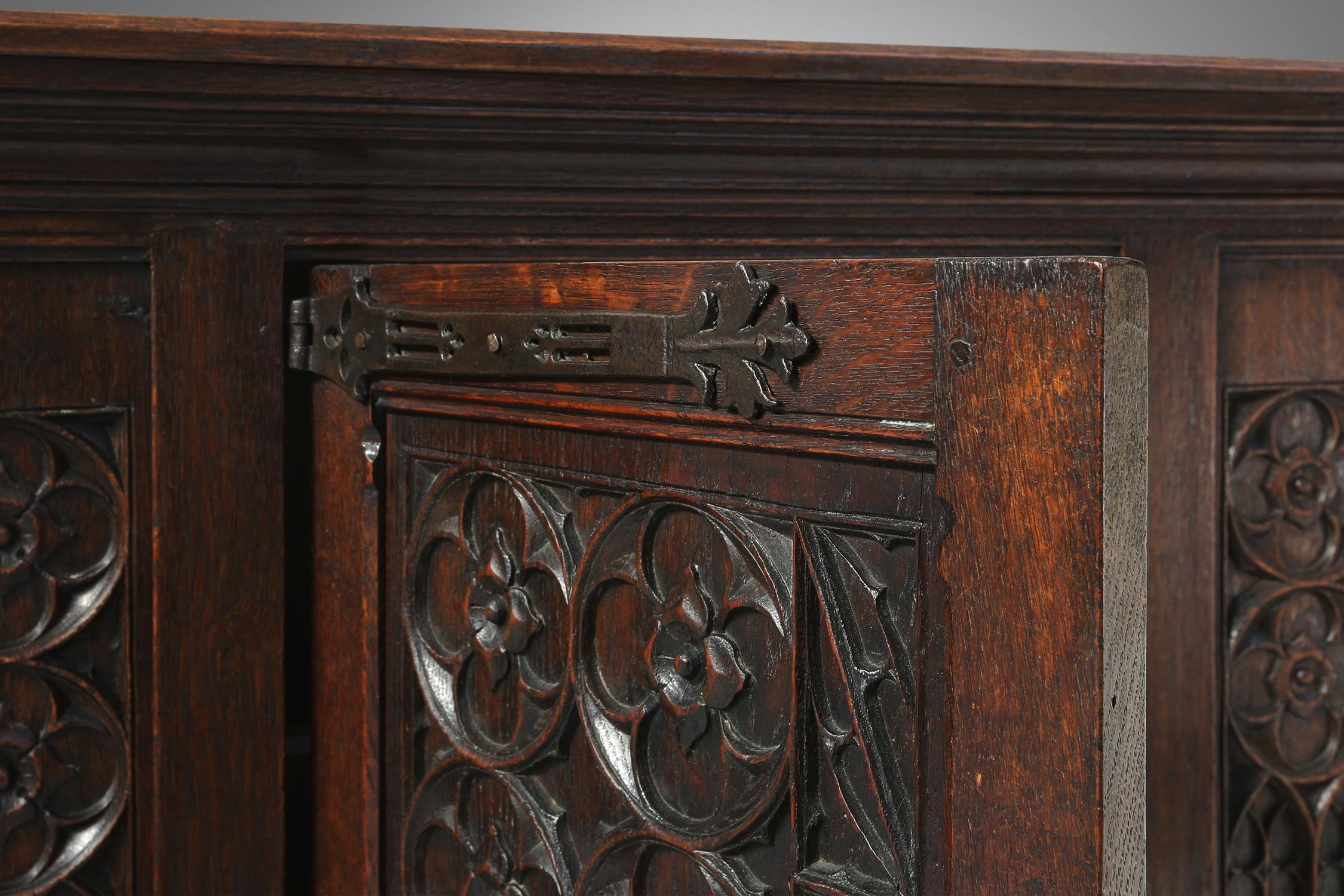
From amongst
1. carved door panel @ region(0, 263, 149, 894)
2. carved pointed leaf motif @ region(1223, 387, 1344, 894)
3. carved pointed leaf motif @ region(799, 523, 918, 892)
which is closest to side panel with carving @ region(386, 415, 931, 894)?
carved pointed leaf motif @ region(799, 523, 918, 892)

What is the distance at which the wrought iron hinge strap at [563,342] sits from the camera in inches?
23.1

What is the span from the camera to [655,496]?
0.67 m

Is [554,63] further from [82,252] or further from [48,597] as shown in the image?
[48,597]

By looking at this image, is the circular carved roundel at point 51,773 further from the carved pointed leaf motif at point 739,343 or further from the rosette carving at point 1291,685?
the rosette carving at point 1291,685

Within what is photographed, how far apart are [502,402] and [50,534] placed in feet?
1.05

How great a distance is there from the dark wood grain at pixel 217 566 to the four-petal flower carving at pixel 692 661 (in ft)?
1.09

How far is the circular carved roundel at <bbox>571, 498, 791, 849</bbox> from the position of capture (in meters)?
0.62

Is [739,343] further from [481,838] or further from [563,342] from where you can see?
[481,838]

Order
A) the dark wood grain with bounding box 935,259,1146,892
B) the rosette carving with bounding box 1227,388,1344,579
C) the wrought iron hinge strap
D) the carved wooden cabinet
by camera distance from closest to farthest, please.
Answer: the dark wood grain with bounding box 935,259,1146,892, the wrought iron hinge strap, the carved wooden cabinet, the rosette carving with bounding box 1227,388,1344,579

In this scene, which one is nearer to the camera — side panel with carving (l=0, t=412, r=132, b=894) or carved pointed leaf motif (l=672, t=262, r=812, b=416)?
carved pointed leaf motif (l=672, t=262, r=812, b=416)

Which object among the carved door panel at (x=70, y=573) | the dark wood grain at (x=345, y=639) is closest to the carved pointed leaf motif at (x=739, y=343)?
the dark wood grain at (x=345, y=639)

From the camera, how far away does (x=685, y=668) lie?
2.16 ft

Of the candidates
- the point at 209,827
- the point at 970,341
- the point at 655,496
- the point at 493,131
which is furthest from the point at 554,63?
the point at 209,827

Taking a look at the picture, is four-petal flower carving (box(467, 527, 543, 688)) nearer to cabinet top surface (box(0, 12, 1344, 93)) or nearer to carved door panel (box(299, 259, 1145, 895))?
carved door panel (box(299, 259, 1145, 895))
